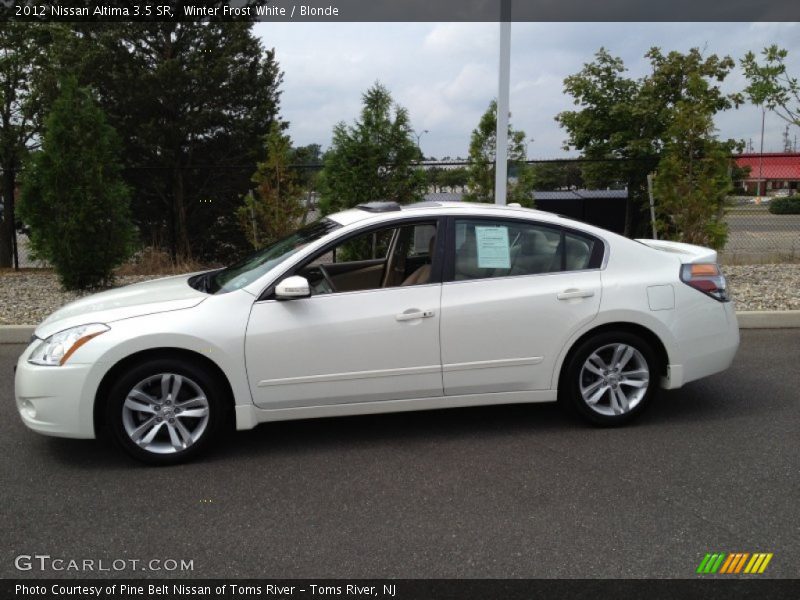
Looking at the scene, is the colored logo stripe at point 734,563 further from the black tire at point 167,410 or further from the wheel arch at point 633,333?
the black tire at point 167,410

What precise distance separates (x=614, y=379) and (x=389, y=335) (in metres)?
1.59

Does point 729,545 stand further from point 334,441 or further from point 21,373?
Result: point 21,373

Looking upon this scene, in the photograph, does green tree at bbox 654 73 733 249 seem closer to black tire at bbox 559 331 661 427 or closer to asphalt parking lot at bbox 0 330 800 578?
asphalt parking lot at bbox 0 330 800 578

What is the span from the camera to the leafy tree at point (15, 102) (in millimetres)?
15109

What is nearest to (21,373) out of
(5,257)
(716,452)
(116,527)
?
(116,527)

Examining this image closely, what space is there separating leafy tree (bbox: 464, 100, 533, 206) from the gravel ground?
11.8ft

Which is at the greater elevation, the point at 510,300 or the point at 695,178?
the point at 695,178

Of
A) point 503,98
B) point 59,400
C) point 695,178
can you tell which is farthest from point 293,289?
point 695,178

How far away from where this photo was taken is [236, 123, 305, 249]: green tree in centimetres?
1188

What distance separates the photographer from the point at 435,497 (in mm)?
3861

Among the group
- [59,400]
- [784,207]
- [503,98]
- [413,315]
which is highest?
[503,98]

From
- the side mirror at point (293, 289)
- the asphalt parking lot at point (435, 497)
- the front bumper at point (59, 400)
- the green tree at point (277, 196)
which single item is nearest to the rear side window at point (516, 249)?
the side mirror at point (293, 289)

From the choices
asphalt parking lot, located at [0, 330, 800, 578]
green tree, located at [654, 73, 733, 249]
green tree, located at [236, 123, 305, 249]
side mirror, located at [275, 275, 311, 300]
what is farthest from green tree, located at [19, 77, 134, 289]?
green tree, located at [654, 73, 733, 249]

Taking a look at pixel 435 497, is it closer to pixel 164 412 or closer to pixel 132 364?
pixel 164 412
